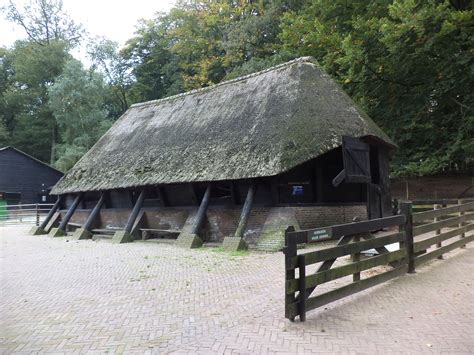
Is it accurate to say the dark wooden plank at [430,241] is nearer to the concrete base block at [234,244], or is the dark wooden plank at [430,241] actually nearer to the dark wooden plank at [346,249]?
the dark wooden plank at [346,249]

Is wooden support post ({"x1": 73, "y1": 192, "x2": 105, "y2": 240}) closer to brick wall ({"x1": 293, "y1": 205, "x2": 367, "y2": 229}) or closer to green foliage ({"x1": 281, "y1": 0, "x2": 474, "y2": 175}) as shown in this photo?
brick wall ({"x1": 293, "y1": 205, "x2": 367, "y2": 229})

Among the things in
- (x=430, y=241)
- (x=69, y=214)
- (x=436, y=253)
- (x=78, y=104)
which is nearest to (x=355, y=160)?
(x=436, y=253)

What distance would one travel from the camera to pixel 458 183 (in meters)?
19.4

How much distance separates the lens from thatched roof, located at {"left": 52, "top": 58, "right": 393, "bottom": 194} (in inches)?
517

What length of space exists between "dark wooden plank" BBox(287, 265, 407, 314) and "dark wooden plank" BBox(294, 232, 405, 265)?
0.50 metres

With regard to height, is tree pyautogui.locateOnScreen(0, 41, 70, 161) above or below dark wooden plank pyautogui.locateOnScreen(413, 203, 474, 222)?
above

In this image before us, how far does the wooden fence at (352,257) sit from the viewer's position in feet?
17.6

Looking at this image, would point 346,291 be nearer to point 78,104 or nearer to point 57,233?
point 57,233

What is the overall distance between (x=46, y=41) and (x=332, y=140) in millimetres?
54448

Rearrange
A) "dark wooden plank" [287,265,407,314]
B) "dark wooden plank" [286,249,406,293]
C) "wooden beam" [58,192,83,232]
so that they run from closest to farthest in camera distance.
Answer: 1. "dark wooden plank" [286,249,406,293]
2. "dark wooden plank" [287,265,407,314]
3. "wooden beam" [58,192,83,232]

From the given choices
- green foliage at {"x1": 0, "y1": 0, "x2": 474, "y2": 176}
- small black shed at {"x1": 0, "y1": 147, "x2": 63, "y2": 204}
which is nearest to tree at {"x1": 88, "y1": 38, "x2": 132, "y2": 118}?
green foliage at {"x1": 0, "y1": 0, "x2": 474, "y2": 176}

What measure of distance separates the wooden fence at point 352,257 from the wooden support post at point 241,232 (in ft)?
16.2

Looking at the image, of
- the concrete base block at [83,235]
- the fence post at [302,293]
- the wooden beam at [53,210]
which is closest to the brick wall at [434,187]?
the concrete base block at [83,235]

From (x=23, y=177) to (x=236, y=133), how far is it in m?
33.2
